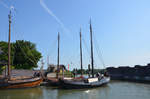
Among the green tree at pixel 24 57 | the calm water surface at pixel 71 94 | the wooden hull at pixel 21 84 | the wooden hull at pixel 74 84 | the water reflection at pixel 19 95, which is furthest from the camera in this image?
the green tree at pixel 24 57

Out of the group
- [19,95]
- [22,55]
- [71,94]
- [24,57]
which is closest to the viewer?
[19,95]

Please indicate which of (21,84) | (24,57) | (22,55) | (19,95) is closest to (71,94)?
(19,95)

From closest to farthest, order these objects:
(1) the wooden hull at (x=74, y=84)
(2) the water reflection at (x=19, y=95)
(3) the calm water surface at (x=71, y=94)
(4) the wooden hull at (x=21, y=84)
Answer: (2) the water reflection at (x=19, y=95) < (3) the calm water surface at (x=71, y=94) < (4) the wooden hull at (x=21, y=84) < (1) the wooden hull at (x=74, y=84)

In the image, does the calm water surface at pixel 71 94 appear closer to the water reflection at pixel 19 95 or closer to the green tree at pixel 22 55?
the water reflection at pixel 19 95

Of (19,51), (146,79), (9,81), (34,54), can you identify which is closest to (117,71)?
(146,79)

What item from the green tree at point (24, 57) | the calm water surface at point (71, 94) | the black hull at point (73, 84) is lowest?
the calm water surface at point (71, 94)

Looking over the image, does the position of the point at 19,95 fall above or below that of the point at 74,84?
below

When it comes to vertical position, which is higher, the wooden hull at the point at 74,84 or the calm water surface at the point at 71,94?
the wooden hull at the point at 74,84

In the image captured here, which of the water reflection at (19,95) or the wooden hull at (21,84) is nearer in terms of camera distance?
the water reflection at (19,95)

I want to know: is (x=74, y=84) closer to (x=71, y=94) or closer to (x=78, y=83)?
(x=78, y=83)

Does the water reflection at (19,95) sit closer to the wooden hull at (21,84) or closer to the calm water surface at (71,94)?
the calm water surface at (71,94)

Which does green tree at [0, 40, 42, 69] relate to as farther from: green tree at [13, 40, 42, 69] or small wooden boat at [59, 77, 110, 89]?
small wooden boat at [59, 77, 110, 89]

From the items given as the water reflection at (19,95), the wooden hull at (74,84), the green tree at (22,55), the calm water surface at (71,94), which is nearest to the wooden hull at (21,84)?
the calm water surface at (71,94)

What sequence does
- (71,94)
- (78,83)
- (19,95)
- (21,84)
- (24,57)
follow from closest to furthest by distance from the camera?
(19,95) < (71,94) < (21,84) < (78,83) < (24,57)
